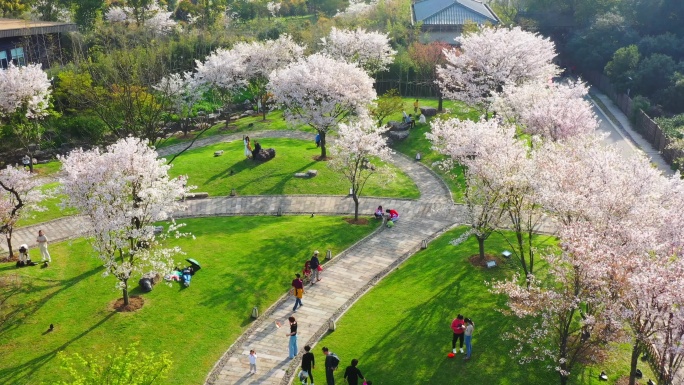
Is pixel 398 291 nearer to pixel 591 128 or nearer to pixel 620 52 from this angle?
pixel 591 128

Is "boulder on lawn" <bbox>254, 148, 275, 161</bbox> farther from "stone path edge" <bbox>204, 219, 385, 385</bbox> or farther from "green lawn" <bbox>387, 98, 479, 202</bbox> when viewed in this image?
"stone path edge" <bbox>204, 219, 385, 385</bbox>

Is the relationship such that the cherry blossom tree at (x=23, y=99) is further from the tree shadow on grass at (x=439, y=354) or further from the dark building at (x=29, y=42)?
the tree shadow on grass at (x=439, y=354)

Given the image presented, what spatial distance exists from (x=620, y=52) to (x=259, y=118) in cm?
4467

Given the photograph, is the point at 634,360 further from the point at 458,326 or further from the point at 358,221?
the point at 358,221

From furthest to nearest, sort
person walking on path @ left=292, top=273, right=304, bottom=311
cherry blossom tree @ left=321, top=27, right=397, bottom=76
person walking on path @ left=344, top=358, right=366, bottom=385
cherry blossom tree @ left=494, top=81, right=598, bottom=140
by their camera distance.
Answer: cherry blossom tree @ left=321, top=27, right=397, bottom=76 < cherry blossom tree @ left=494, top=81, right=598, bottom=140 < person walking on path @ left=292, top=273, right=304, bottom=311 < person walking on path @ left=344, top=358, right=366, bottom=385

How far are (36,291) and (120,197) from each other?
7466 millimetres

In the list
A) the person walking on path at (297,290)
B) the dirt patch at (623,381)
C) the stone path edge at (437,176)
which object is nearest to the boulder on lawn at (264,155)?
the stone path edge at (437,176)

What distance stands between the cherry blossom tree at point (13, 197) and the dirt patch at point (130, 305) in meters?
8.90

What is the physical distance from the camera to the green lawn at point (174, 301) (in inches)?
990

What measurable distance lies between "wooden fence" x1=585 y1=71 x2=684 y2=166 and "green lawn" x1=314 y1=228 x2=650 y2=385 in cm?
2640

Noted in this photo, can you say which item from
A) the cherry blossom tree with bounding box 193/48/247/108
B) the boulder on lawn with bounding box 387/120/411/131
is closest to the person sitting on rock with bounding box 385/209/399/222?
the boulder on lawn with bounding box 387/120/411/131

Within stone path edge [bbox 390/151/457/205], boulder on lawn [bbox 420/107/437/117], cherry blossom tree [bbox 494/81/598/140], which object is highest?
cherry blossom tree [bbox 494/81/598/140]

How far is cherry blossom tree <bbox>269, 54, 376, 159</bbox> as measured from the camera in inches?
1849

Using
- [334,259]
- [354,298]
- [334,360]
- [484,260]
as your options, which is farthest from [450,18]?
[334,360]
